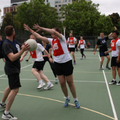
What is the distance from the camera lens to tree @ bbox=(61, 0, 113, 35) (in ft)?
169

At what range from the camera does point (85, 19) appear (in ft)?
168

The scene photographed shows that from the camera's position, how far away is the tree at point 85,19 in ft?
169

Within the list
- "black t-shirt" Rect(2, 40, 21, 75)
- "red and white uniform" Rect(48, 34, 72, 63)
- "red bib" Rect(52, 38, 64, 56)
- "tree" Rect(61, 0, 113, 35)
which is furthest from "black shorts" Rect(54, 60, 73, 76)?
"tree" Rect(61, 0, 113, 35)

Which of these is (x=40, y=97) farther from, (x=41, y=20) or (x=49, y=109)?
(x=41, y=20)

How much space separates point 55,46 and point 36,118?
5.49 ft

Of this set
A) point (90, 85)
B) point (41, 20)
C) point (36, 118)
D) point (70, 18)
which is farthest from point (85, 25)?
point (36, 118)

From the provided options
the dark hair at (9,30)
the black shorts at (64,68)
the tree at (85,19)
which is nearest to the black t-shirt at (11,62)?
the dark hair at (9,30)

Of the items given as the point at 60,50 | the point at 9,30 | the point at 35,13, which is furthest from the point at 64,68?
the point at 35,13

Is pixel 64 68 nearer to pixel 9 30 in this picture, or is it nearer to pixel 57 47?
pixel 57 47

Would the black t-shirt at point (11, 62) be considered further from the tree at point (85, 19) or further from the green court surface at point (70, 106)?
the tree at point (85, 19)

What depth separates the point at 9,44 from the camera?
12.7 feet

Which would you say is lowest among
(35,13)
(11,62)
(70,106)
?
(70,106)

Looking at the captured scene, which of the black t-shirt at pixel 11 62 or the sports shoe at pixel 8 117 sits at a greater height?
the black t-shirt at pixel 11 62

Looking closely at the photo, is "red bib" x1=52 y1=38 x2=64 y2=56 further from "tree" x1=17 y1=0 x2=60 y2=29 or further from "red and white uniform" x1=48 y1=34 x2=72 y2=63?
"tree" x1=17 y1=0 x2=60 y2=29
